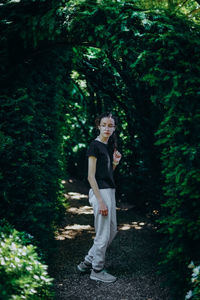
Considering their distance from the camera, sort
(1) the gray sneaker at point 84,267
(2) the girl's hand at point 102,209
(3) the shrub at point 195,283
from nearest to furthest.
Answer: (3) the shrub at point 195,283, (2) the girl's hand at point 102,209, (1) the gray sneaker at point 84,267

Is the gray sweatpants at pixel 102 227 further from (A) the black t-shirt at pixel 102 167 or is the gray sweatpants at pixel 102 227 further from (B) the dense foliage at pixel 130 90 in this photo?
(B) the dense foliage at pixel 130 90

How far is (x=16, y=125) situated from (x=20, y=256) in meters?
1.83

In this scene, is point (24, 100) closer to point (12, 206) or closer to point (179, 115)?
point (12, 206)

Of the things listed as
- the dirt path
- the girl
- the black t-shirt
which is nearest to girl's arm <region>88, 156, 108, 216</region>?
the girl

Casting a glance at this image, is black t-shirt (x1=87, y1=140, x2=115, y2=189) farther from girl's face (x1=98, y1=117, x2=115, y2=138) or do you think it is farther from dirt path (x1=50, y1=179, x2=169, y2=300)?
dirt path (x1=50, y1=179, x2=169, y2=300)

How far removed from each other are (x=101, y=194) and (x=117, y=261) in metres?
1.59

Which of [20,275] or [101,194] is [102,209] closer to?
[101,194]

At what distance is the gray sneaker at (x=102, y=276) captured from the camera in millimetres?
3953

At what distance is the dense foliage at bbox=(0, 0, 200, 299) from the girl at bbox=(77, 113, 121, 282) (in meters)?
0.71

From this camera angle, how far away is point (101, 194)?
3824 millimetres

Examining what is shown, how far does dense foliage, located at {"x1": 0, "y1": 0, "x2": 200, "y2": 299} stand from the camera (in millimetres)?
2922

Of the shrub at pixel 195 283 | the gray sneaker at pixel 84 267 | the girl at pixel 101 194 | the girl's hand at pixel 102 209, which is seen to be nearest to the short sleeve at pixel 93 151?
the girl at pixel 101 194

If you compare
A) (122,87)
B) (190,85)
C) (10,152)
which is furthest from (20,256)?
(122,87)

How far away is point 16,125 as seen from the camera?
3.89 metres
